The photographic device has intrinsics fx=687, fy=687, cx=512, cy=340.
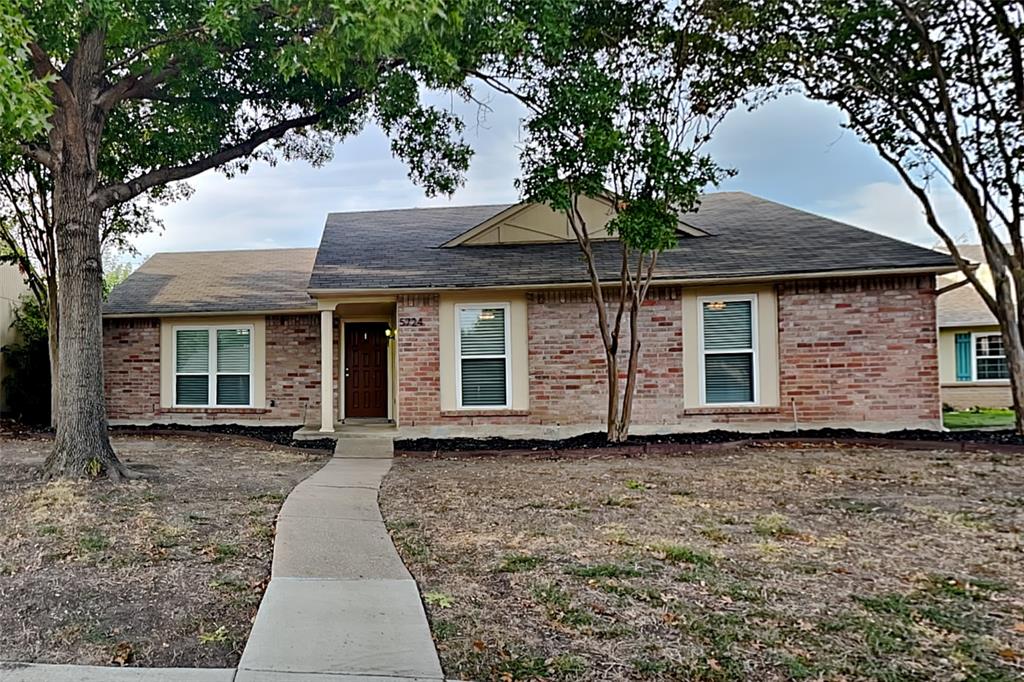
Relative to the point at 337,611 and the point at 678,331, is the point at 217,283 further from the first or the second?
the point at 337,611

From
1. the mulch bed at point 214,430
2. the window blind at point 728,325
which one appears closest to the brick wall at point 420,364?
the mulch bed at point 214,430

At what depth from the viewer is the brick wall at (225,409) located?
1373cm

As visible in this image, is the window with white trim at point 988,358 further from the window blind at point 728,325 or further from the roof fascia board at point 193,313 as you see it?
the roof fascia board at point 193,313

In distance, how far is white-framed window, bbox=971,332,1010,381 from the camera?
58.5 ft

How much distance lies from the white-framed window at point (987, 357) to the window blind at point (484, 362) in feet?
45.4

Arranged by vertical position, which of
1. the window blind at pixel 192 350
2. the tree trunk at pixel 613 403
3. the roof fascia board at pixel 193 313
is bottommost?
the tree trunk at pixel 613 403

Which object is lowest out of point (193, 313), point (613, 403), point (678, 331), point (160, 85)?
point (613, 403)

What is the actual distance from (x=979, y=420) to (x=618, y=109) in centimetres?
1013

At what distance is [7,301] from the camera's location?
16406 millimetres

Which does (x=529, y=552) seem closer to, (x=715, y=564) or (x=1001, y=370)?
(x=715, y=564)

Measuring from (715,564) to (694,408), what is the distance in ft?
23.0

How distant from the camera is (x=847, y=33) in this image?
32.7 feet

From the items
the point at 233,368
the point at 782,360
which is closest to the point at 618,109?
the point at 782,360

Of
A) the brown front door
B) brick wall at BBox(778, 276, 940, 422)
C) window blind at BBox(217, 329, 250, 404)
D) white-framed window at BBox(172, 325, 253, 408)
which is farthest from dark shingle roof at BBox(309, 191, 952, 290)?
white-framed window at BBox(172, 325, 253, 408)
